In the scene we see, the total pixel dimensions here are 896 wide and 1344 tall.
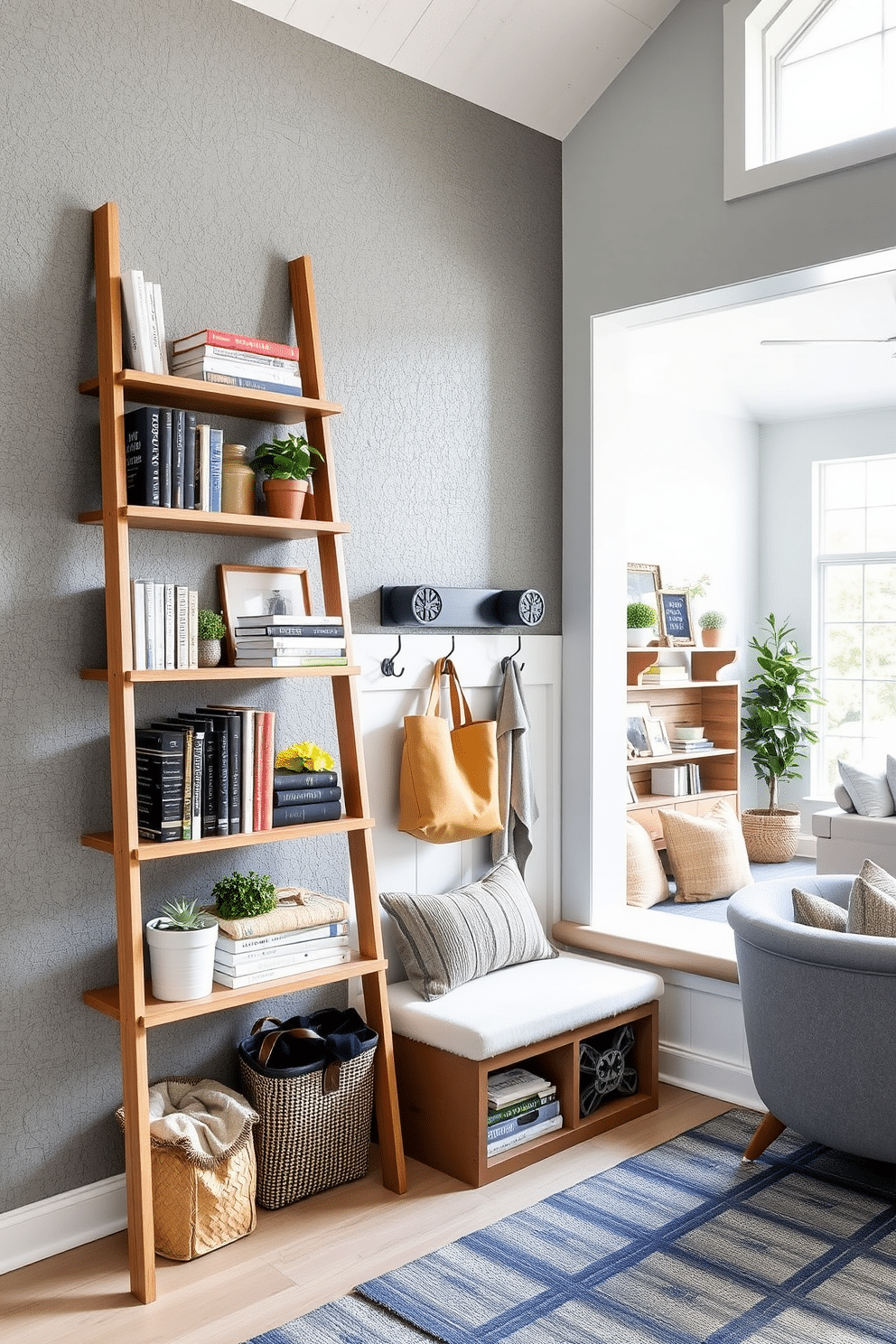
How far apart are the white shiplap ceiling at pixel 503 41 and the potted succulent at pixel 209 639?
1.44 meters

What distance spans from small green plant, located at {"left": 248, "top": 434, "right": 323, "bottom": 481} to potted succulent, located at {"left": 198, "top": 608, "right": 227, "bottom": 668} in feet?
1.14

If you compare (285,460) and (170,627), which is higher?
(285,460)

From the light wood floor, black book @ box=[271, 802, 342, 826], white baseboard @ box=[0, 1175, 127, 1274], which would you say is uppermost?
black book @ box=[271, 802, 342, 826]

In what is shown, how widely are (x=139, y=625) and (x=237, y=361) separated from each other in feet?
2.03

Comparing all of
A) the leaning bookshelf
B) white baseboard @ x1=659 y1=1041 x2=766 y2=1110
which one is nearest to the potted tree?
white baseboard @ x1=659 y1=1041 x2=766 y2=1110

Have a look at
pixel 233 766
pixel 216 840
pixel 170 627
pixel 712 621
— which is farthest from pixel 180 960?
pixel 712 621

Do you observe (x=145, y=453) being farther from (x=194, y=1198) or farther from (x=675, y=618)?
(x=675, y=618)

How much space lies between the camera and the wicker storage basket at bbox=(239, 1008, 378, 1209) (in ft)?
8.31

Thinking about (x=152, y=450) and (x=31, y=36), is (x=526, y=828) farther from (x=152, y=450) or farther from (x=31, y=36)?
(x=31, y=36)

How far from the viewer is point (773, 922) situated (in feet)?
8.29

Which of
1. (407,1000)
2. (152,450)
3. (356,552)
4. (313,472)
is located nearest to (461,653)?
(356,552)

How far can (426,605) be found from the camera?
2986 mm

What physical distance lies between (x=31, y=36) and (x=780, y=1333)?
9.40 ft

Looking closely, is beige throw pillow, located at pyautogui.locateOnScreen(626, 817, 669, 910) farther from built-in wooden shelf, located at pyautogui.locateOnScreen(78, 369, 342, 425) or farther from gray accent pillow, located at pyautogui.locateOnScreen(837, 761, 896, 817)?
built-in wooden shelf, located at pyautogui.locateOnScreen(78, 369, 342, 425)
